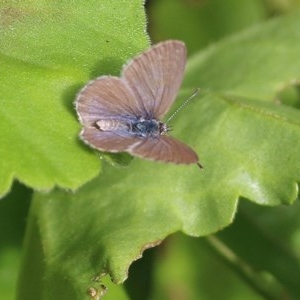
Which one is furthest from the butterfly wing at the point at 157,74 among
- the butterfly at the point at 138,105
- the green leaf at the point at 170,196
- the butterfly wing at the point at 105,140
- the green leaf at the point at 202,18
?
the green leaf at the point at 202,18

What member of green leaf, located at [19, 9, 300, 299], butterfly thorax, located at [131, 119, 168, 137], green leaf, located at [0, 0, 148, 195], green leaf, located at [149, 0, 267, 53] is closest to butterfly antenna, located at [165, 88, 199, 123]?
green leaf, located at [19, 9, 300, 299]

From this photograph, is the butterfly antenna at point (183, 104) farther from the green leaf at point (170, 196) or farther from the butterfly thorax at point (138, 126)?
the butterfly thorax at point (138, 126)

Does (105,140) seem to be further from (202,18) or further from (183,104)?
(202,18)

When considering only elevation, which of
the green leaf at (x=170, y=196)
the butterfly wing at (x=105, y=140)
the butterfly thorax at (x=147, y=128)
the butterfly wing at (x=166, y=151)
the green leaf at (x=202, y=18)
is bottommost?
the green leaf at (x=202, y=18)

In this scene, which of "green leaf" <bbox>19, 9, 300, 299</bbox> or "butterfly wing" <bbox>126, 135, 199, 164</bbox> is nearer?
"butterfly wing" <bbox>126, 135, 199, 164</bbox>

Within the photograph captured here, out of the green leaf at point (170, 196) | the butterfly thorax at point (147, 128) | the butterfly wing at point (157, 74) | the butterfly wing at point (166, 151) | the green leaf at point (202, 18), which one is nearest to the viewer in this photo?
the butterfly wing at point (166, 151)

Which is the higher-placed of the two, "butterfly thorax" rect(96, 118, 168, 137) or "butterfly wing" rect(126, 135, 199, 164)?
"butterfly wing" rect(126, 135, 199, 164)

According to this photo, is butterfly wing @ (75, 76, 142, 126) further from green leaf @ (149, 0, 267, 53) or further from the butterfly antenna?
green leaf @ (149, 0, 267, 53)
